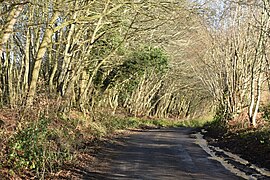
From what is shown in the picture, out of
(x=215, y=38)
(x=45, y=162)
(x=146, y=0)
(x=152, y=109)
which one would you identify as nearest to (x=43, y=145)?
(x=45, y=162)

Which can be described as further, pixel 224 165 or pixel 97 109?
pixel 97 109

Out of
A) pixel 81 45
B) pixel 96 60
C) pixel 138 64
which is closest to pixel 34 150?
pixel 81 45

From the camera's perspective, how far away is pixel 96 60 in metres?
23.7

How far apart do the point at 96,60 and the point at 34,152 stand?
1304 cm

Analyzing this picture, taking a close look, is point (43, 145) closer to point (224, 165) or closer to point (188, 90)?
point (224, 165)

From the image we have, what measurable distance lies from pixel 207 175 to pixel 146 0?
892 cm

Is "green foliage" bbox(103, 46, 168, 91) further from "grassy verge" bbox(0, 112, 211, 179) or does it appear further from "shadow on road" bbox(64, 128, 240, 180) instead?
"grassy verge" bbox(0, 112, 211, 179)

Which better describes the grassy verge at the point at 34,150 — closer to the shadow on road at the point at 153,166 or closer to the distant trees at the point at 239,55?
the shadow on road at the point at 153,166

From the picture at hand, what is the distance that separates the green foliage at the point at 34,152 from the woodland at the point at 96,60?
31mm

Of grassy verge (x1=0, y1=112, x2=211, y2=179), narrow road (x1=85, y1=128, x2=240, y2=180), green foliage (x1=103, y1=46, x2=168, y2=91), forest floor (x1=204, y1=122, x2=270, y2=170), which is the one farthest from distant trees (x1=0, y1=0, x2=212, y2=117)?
forest floor (x1=204, y1=122, x2=270, y2=170)

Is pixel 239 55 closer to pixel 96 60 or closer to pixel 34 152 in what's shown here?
pixel 96 60

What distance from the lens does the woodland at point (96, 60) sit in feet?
40.4

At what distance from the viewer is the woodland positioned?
12.3 m

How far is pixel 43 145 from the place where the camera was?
38.9 feet
